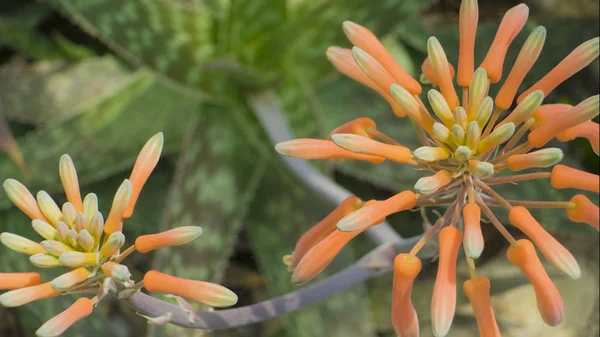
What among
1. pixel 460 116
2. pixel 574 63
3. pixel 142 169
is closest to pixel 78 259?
pixel 142 169

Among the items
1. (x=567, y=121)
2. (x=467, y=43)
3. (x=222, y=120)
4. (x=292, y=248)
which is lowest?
(x=567, y=121)

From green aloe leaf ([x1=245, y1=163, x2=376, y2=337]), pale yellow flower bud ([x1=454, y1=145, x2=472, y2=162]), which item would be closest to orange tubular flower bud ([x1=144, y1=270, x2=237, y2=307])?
pale yellow flower bud ([x1=454, y1=145, x2=472, y2=162])

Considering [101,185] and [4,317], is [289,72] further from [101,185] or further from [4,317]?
[4,317]

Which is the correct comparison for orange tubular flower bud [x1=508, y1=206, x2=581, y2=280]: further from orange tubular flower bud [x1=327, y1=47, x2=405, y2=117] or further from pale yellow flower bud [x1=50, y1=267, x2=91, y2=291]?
pale yellow flower bud [x1=50, y1=267, x2=91, y2=291]

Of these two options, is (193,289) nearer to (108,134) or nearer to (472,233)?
(472,233)

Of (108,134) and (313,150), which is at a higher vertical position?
(108,134)

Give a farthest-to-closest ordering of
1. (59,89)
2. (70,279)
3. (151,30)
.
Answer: (59,89)
(151,30)
(70,279)
